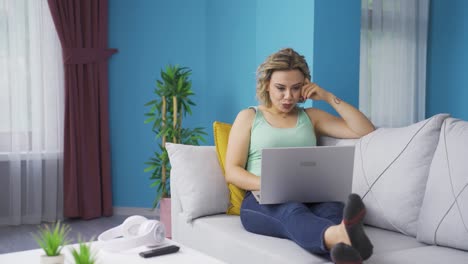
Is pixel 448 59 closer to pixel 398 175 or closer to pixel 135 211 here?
pixel 398 175

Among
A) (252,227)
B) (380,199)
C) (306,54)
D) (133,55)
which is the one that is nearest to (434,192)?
(380,199)

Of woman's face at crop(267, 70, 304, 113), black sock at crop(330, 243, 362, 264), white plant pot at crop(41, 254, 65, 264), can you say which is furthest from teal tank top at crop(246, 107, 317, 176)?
white plant pot at crop(41, 254, 65, 264)

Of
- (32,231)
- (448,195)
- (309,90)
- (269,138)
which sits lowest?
(32,231)

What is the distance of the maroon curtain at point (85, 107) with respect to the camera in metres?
4.05

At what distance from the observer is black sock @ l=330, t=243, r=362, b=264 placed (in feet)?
4.87

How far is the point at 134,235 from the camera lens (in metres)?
1.71

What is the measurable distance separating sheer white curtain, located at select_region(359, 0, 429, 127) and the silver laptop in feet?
8.34

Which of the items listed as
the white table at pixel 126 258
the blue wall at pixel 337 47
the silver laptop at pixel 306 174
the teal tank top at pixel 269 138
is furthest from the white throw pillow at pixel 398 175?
the blue wall at pixel 337 47

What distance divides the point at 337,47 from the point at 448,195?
152 centimetres

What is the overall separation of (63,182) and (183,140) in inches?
41.4

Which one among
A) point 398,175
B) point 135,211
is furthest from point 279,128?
point 135,211

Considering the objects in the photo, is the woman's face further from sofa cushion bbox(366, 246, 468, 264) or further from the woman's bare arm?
sofa cushion bbox(366, 246, 468, 264)

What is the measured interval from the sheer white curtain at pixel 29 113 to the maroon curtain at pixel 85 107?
0.09 meters

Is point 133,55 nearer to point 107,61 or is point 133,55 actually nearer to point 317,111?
point 107,61
